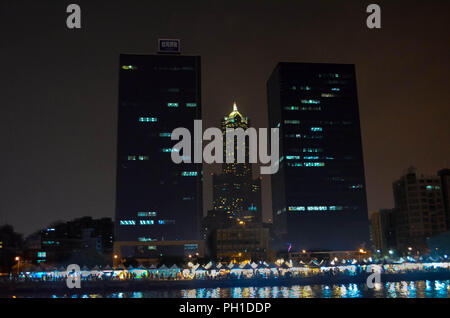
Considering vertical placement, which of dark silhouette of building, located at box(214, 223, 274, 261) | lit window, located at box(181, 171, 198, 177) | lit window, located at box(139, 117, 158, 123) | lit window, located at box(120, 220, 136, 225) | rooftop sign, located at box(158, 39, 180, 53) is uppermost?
rooftop sign, located at box(158, 39, 180, 53)

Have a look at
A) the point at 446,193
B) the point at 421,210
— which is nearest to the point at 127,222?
the point at 421,210

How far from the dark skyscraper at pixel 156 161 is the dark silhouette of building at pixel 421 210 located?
89.2 meters

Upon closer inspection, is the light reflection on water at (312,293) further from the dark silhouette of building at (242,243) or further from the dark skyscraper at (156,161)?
the dark skyscraper at (156,161)

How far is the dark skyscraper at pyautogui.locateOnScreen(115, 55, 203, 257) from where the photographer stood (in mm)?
172500

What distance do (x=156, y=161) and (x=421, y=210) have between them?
366 feet

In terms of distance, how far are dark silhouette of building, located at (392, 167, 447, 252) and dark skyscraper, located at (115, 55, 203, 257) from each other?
89177mm

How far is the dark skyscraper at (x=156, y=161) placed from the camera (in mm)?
172500

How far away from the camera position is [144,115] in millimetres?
179625

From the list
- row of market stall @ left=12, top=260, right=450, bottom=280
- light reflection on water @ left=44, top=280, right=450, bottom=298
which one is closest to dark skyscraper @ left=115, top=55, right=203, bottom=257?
row of market stall @ left=12, top=260, right=450, bottom=280

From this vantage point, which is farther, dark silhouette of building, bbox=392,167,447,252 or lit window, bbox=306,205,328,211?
lit window, bbox=306,205,328,211

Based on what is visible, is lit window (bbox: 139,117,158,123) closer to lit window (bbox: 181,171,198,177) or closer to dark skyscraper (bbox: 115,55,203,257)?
dark skyscraper (bbox: 115,55,203,257)
